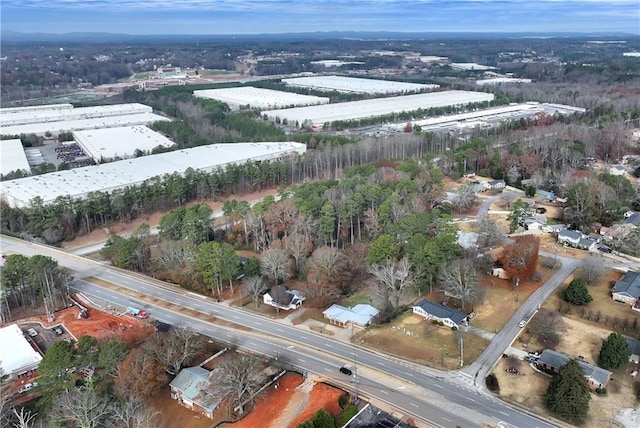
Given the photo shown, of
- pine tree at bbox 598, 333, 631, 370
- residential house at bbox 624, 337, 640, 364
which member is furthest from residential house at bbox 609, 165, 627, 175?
pine tree at bbox 598, 333, 631, 370

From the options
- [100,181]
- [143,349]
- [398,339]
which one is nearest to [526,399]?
[398,339]

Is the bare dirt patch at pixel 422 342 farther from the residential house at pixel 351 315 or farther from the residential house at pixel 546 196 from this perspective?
the residential house at pixel 546 196

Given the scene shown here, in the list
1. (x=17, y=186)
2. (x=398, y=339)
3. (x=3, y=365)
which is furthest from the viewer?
(x=17, y=186)

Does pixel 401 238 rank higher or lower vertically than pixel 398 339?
higher

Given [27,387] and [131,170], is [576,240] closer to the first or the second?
[27,387]

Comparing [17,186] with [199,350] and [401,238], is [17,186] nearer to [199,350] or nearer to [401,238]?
[199,350]
